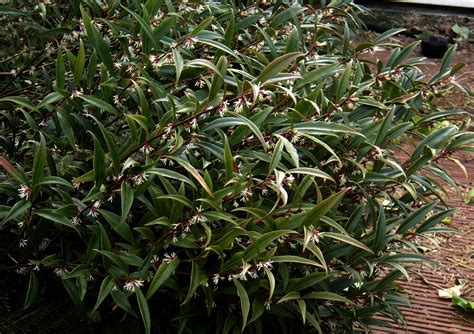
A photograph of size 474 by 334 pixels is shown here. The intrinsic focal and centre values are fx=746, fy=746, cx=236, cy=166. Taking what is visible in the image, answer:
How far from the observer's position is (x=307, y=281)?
5.86 feet

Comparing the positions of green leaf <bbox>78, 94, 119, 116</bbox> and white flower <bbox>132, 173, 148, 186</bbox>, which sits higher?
green leaf <bbox>78, 94, 119, 116</bbox>

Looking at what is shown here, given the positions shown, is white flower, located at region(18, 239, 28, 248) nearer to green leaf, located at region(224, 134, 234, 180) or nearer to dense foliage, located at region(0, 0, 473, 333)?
dense foliage, located at region(0, 0, 473, 333)

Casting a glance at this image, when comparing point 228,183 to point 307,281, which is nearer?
point 228,183

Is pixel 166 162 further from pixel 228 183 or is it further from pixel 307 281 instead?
pixel 307 281

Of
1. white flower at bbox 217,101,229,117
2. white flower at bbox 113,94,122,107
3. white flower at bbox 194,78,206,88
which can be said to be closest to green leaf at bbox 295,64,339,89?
white flower at bbox 194,78,206,88

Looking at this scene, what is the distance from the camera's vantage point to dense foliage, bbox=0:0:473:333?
165 centimetres

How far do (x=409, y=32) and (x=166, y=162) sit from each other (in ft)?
13.7

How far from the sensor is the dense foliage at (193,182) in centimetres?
165

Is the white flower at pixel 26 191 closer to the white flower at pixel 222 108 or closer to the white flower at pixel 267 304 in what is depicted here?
the white flower at pixel 222 108

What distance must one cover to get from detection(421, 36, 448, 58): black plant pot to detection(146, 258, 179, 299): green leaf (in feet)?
13.2

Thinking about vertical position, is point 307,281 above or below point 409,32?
above

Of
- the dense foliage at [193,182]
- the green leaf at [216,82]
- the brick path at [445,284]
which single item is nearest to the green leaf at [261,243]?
the dense foliage at [193,182]

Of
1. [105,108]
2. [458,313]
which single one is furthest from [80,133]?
[458,313]

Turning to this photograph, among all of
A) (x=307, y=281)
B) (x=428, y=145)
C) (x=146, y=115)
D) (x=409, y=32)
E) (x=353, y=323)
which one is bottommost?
(x=409, y=32)
